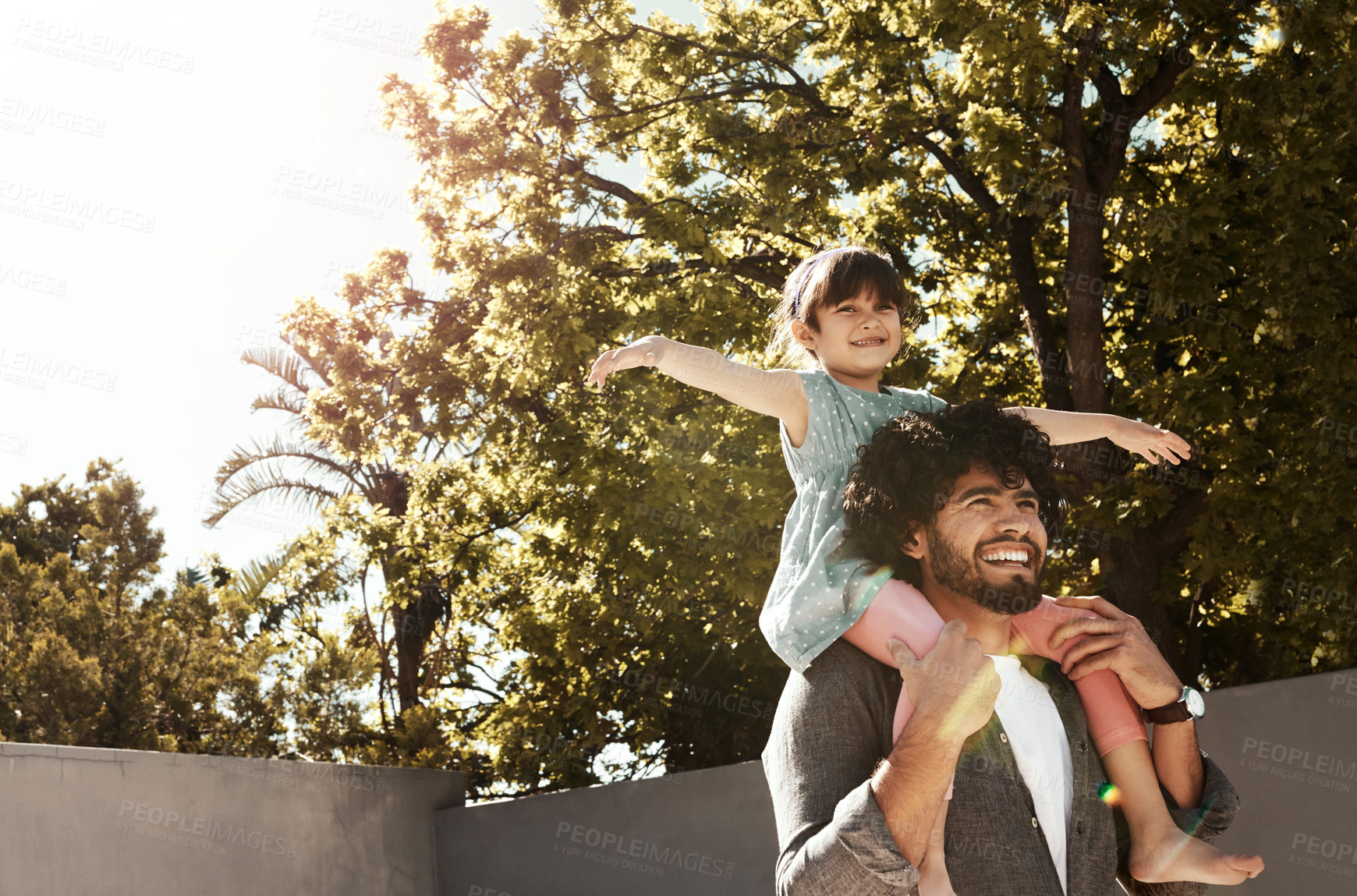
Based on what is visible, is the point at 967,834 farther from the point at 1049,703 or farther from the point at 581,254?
the point at 581,254

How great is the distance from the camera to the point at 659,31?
1038cm

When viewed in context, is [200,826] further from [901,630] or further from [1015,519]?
[1015,519]

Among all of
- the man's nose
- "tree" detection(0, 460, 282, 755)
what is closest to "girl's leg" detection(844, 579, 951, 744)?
the man's nose

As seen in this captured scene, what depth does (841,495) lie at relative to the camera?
228 centimetres

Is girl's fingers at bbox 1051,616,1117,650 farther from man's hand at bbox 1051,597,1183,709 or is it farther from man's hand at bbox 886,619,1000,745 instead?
man's hand at bbox 886,619,1000,745

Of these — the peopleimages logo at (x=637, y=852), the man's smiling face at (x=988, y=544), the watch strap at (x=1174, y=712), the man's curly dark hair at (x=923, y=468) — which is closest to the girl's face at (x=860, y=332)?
the man's curly dark hair at (x=923, y=468)

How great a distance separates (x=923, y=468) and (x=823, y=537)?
0.25 m

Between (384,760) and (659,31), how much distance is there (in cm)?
786

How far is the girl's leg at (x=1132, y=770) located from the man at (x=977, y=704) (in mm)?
31

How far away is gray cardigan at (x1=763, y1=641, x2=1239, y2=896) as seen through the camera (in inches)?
75.2

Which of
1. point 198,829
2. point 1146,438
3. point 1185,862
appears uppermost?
point 1146,438

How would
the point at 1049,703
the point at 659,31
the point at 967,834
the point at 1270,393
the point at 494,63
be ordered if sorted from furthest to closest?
the point at 659,31 < the point at 494,63 < the point at 1270,393 < the point at 1049,703 < the point at 967,834

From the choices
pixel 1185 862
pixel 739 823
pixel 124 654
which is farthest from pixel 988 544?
pixel 124 654

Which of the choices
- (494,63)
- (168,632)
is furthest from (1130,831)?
(168,632)
